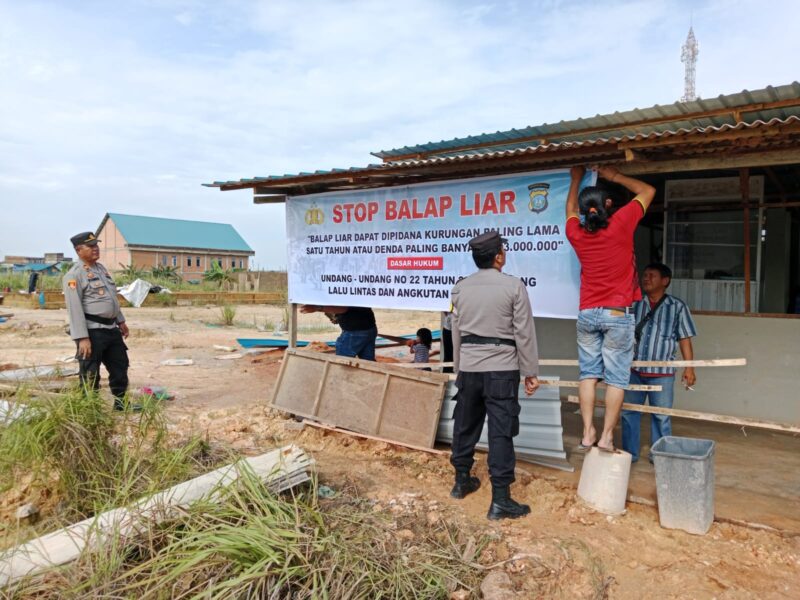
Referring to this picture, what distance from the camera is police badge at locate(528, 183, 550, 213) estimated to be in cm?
491

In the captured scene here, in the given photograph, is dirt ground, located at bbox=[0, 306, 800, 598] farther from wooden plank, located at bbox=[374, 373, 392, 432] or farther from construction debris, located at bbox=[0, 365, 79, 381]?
construction debris, located at bbox=[0, 365, 79, 381]

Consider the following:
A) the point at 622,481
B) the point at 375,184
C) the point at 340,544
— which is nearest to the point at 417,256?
the point at 375,184

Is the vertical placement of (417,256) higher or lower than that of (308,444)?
higher

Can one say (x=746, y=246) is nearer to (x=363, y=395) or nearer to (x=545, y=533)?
(x=545, y=533)

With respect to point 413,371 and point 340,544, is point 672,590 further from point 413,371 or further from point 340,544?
point 413,371

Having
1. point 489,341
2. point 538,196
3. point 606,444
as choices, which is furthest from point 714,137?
point 606,444

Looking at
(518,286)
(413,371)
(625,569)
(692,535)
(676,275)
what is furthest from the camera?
(676,275)

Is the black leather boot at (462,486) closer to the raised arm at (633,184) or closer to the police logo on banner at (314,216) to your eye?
the raised arm at (633,184)

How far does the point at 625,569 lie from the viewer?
3256 millimetres

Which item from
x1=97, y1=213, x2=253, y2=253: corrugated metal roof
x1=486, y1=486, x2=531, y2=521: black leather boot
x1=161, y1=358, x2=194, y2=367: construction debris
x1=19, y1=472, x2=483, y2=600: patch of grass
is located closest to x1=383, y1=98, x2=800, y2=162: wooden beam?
x1=486, y1=486, x2=531, y2=521: black leather boot

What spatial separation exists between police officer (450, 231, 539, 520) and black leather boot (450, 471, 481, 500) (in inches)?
14.9

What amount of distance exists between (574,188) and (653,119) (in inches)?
83.3

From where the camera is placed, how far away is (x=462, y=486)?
4270 millimetres

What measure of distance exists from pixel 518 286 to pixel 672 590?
1.98 meters
